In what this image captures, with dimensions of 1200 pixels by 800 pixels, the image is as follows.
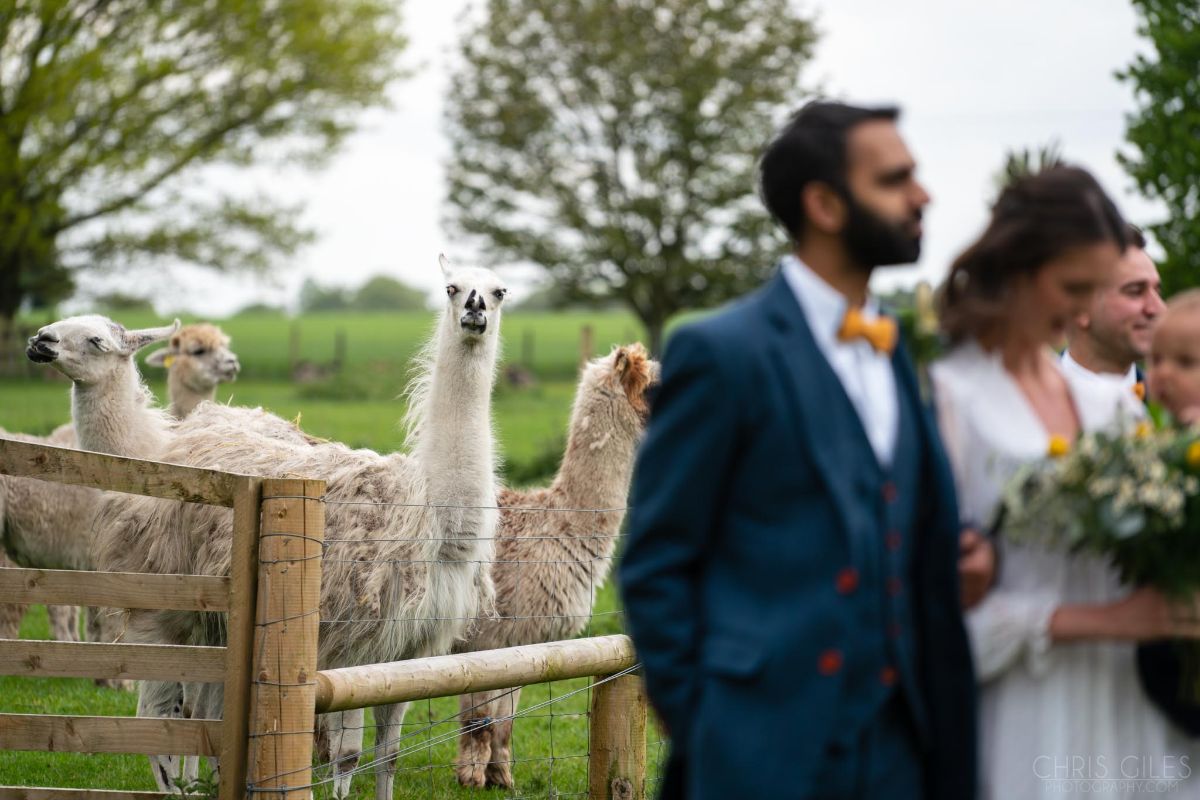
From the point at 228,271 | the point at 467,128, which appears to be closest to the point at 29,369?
the point at 228,271

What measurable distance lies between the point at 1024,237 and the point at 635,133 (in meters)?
29.9

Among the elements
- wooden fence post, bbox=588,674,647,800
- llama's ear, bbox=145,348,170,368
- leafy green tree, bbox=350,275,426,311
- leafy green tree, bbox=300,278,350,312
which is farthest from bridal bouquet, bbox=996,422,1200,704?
leafy green tree, bbox=350,275,426,311

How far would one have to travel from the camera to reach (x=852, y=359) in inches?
106

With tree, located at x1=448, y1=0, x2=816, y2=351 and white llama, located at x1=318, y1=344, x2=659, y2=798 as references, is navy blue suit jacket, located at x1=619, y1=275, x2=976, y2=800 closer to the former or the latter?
white llama, located at x1=318, y1=344, x2=659, y2=798

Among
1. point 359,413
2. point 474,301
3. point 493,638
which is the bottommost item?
point 493,638

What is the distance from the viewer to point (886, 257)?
8.71 ft

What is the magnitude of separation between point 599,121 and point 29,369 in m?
13.5

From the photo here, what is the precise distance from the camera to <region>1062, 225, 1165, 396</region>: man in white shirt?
4625 millimetres

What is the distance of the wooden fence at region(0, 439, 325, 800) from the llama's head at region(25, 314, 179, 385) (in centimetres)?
303

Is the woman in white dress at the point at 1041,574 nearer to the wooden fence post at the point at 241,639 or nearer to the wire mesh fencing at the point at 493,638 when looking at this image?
the wooden fence post at the point at 241,639

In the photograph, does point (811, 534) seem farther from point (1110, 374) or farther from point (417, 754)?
point (417, 754)

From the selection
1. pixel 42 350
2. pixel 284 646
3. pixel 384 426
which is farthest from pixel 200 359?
pixel 384 426

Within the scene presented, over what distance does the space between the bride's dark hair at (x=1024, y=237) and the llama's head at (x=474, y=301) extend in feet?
12.5

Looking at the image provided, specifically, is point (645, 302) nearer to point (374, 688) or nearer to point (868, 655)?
point (374, 688)
